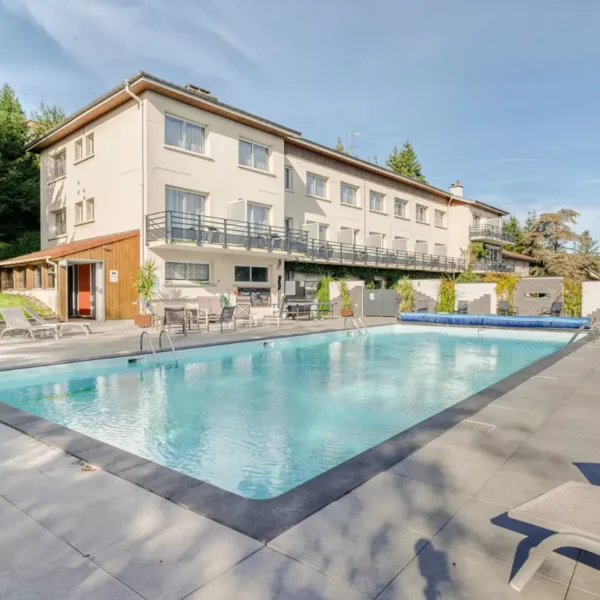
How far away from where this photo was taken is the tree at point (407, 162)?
140 feet

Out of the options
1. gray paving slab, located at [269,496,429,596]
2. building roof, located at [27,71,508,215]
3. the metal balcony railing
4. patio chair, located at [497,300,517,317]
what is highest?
building roof, located at [27,71,508,215]

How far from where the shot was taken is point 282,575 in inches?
73.7

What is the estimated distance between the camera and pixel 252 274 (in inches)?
746

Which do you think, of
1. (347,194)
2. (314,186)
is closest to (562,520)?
(314,186)

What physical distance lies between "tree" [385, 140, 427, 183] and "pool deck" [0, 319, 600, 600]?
42.0 metres

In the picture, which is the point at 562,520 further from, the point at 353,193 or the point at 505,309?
the point at 353,193

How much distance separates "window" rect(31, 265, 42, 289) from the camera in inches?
650

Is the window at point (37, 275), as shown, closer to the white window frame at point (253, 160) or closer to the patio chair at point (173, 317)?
the patio chair at point (173, 317)

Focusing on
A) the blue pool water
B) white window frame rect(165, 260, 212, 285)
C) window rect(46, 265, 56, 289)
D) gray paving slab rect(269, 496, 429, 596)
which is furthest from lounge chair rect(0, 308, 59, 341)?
gray paving slab rect(269, 496, 429, 596)

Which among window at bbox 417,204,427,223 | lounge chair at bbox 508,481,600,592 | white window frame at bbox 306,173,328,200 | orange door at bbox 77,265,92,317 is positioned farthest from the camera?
window at bbox 417,204,427,223

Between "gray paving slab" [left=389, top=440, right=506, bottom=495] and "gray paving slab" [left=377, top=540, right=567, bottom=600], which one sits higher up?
"gray paving slab" [left=377, top=540, right=567, bottom=600]

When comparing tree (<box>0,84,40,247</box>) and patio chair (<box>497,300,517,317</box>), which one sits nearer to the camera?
patio chair (<box>497,300,517,317</box>)

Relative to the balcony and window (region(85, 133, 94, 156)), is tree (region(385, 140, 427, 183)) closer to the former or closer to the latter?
the balcony

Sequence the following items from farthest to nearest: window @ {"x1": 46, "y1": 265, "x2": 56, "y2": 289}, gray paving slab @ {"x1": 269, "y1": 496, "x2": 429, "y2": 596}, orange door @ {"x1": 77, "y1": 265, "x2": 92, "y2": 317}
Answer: orange door @ {"x1": 77, "y1": 265, "x2": 92, "y2": 317} < window @ {"x1": 46, "y1": 265, "x2": 56, "y2": 289} < gray paving slab @ {"x1": 269, "y1": 496, "x2": 429, "y2": 596}
